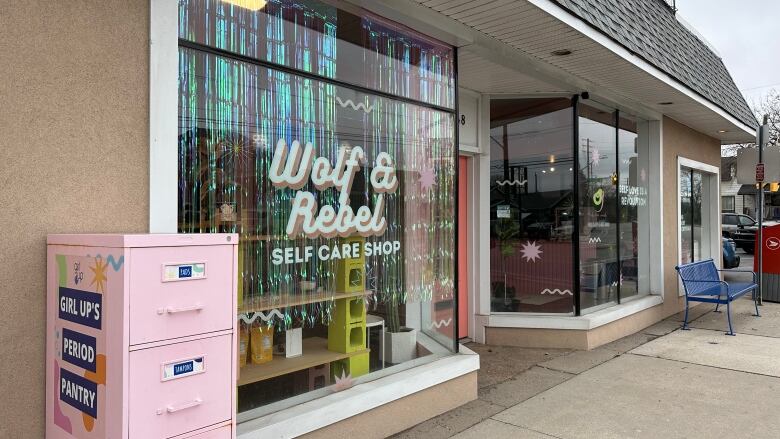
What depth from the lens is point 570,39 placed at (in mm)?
5055

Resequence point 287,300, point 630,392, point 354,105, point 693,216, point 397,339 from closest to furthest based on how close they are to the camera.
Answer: point 287,300
point 354,105
point 397,339
point 630,392
point 693,216

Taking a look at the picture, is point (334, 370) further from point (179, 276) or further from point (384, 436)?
point (179, 276)

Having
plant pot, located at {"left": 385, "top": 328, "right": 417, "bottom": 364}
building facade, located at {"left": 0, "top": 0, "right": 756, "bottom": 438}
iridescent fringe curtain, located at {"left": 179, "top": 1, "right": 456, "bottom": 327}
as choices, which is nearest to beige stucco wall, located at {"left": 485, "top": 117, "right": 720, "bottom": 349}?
building facade, located at {"left": 0, "top": 0, "right": 756, "bottom": 438}

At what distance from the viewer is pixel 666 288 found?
890 centimetres

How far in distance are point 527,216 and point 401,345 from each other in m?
3.17

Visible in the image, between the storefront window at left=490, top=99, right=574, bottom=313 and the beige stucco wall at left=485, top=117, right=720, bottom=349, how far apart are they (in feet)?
1.32

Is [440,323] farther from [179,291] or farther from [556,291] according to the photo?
[179,291]

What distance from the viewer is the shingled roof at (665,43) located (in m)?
5.34

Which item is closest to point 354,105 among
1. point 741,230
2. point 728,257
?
point 728,257

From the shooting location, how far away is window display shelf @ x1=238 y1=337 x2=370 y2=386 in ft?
11.8

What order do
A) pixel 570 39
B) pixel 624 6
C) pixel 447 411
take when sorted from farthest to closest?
pixel 624 6, pixel 570 39, pixel 447 411

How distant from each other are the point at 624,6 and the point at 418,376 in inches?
194

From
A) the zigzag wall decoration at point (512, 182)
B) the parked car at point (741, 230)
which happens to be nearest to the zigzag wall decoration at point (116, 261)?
the zigzag wall decoration at point (512, 182)

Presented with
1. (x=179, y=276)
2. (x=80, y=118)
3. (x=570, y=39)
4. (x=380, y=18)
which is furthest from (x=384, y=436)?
(x=570, y=39)
